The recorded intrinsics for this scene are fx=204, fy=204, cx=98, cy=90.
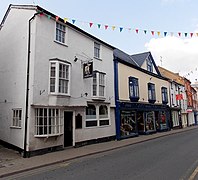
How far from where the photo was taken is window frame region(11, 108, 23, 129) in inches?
451

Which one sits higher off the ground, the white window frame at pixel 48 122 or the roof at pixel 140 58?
the roof at pixel 140 58

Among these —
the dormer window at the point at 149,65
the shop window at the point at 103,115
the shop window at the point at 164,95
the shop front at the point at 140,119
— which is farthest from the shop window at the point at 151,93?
the shop window at the point at 103,115

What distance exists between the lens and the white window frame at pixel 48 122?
1094 centimetres

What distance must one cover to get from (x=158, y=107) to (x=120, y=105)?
932 cm

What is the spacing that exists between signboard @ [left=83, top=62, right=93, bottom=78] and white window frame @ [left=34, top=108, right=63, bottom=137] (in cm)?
306

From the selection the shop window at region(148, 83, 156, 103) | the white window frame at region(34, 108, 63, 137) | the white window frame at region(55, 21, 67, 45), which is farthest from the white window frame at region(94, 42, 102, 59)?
the shop window at region(148, 83, 156, 103)

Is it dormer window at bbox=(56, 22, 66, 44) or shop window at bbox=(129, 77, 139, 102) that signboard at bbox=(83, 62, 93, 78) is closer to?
dormer window at bbox=(56, 22, 66, 44)

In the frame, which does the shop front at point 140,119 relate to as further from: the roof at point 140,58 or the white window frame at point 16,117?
the white window frame at point 16,117

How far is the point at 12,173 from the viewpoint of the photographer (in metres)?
7.43

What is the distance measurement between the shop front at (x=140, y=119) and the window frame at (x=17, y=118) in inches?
330

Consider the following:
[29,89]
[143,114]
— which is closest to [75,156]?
[29,89]

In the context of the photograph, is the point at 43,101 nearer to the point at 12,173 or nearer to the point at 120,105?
the point at 12,173

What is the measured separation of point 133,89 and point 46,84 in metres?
10.8

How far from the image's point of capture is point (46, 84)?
37.7ft
